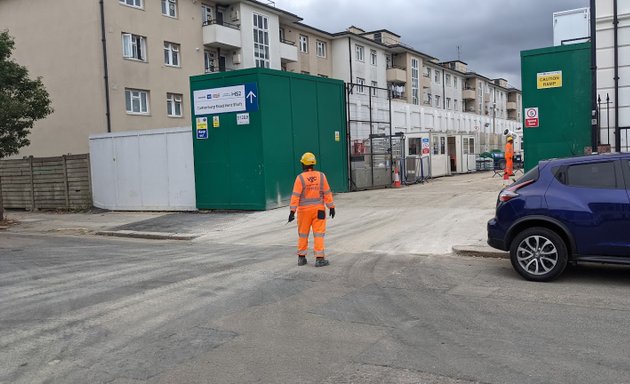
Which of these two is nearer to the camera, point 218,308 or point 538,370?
point 538,370

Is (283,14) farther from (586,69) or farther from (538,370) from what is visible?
(538,370)

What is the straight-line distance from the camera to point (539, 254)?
23.2 feet

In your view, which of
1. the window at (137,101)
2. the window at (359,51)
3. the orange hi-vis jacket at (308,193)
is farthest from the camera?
the window at (359,51)

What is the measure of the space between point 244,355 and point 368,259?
468 cm

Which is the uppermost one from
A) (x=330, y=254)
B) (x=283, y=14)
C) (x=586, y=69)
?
(x=283, y=14)

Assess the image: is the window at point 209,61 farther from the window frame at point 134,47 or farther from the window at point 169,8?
the window frame at point 134,47

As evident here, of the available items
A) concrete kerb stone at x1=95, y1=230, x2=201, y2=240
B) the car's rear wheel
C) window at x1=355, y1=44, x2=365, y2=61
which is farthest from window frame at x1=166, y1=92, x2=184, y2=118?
the car's rear wheel

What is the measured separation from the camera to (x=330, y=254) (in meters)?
9.80

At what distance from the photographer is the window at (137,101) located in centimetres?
2734

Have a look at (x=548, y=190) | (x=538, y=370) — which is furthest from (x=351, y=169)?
(x=538, y=370)

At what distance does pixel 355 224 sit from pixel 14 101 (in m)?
11.2

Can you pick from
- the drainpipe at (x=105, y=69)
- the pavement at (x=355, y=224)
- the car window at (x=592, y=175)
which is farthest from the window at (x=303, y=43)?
the car window at (x=592, y=175)

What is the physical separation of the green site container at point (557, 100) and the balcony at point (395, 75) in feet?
127

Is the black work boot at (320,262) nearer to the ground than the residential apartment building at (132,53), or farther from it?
nearer to the ground
